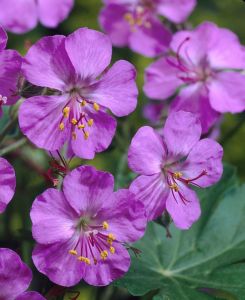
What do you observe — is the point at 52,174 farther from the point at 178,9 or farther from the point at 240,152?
the point at 240,152

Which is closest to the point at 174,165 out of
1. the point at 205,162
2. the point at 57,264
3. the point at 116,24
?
the point at 205,162

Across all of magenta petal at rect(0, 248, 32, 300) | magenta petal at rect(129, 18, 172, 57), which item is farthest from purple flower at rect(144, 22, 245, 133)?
magenta petal at rect(0, 248, 32, 300)

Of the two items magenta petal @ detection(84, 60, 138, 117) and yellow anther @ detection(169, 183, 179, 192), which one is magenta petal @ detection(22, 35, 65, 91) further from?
yellow anther @ detection(169, 183, 179, 192)

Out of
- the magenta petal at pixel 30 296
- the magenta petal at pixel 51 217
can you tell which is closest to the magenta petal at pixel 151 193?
the magenta petal at pixel 51 217

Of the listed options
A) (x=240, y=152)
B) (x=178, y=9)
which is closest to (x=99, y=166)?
(x=240, y=152)

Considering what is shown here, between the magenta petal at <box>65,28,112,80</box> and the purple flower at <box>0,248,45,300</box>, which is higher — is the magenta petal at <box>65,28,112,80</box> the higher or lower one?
the higher one

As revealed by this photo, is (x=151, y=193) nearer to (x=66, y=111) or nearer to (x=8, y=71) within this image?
(x=66, y=111)
